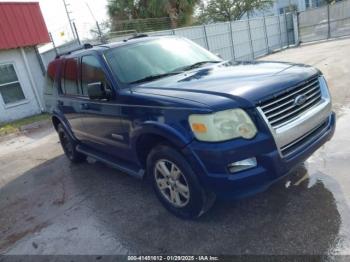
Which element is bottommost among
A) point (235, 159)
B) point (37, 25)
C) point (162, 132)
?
point (235, 159)

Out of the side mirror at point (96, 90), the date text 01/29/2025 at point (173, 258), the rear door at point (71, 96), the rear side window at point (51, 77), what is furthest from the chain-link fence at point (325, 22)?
the date text 01/29/2025 at point (173, 258)

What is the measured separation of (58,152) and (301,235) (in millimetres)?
5756

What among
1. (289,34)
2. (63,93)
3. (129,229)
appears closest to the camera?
(129,229)

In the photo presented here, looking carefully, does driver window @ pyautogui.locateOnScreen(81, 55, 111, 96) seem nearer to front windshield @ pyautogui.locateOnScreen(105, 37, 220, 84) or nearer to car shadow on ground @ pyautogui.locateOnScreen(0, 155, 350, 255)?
front windshield @ pyautogui.locateOnScreen(105, 37, 220, 84)

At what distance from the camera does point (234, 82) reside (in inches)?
123

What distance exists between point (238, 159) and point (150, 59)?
1.96 m

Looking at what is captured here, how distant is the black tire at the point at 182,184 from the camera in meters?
3.04

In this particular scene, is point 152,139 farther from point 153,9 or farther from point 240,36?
point 153,9

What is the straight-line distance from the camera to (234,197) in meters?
2.86

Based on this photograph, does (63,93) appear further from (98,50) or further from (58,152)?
(58,152)

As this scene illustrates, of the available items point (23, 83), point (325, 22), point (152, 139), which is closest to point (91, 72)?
point (152, 139)

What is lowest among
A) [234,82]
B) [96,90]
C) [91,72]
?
[234,82]

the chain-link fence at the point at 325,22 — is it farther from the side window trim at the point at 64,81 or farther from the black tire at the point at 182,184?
the black tire at the point at 182,184

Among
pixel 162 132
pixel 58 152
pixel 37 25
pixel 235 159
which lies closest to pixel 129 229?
pixel 162 132
